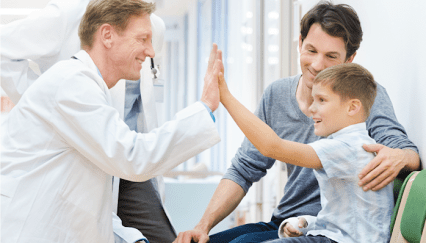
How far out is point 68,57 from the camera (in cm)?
161

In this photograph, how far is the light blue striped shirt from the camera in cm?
108

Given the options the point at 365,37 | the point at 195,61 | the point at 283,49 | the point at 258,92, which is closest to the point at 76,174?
the point at 365,37

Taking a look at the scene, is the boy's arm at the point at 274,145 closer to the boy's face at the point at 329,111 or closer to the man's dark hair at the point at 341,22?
the boy's face at the point at 329,111

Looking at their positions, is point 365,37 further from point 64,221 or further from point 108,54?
point 64,221

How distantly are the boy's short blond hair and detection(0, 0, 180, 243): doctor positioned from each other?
787 millimetres

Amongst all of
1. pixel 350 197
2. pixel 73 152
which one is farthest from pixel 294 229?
pixel 73 152

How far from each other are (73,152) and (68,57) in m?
0.57

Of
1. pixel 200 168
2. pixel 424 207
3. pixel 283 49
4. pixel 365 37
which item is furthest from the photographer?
pixel 200 168

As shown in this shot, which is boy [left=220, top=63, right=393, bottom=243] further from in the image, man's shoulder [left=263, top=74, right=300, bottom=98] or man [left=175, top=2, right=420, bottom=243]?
man's shoulder [left=263, top=74, right=300, bottom=98]

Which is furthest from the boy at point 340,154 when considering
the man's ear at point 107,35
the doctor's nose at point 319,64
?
the man's ear at point 107,35

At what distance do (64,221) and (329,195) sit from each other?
717mm

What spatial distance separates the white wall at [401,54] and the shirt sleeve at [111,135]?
25.9 inches

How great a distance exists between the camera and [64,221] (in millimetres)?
1139

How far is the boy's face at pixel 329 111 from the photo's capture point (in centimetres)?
115
